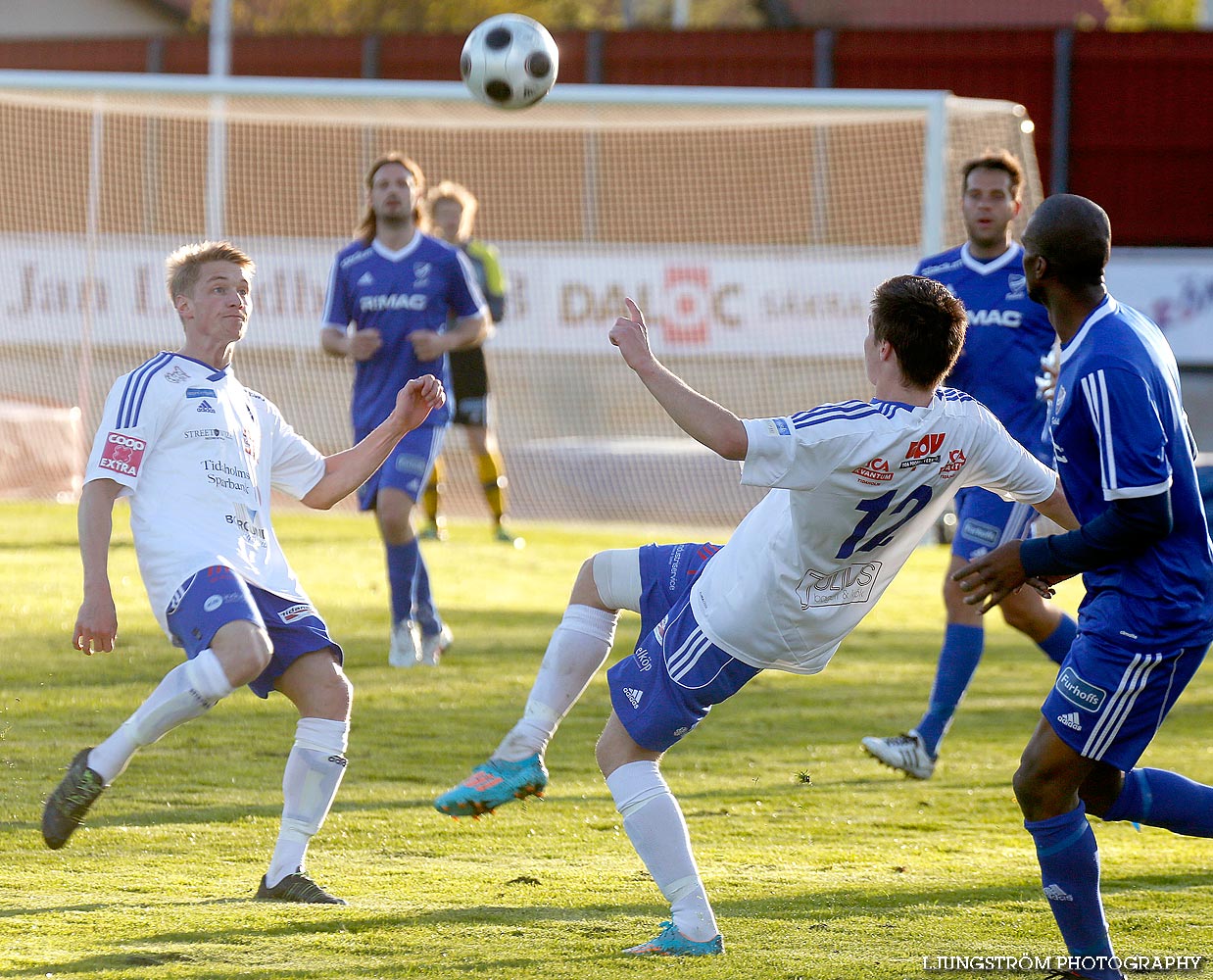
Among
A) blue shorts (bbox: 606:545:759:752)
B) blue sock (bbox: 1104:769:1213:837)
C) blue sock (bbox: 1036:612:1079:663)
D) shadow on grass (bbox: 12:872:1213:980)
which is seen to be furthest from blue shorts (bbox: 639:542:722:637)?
blue sock (bbox: 1036:612:1079:663)

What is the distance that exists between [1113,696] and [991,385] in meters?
2.83

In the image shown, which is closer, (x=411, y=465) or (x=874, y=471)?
(x=874, y=471)

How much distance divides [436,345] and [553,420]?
25.9 ft

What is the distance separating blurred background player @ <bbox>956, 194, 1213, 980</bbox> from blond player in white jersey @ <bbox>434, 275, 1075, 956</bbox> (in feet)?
0.75

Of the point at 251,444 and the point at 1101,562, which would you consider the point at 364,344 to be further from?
the point at 1101,562

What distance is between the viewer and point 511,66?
25.2ft

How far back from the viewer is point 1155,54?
20219 mm

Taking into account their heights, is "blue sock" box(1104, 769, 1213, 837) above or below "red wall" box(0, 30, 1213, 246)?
below

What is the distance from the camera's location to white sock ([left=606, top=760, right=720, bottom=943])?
3.67 metres

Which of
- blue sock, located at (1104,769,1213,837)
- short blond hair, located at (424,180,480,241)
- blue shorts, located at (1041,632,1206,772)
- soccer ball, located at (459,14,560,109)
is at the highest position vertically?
soccer ball, located at (459,14,560,109)

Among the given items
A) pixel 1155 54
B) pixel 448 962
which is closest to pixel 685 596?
pixel 448 962

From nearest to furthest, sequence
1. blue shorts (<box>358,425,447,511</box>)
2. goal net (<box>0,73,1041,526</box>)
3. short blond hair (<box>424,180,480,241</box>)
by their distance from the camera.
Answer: blue shorts (<box>358,425,447,511</box>), short blond hair (<box>424,180,480,241</box>), goal net (<box>0,73,1041,526</box>)

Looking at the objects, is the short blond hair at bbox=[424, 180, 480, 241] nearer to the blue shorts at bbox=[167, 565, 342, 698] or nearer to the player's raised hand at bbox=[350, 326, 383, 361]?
the player's raised hand at bbox=[350, 326, 383, 361]

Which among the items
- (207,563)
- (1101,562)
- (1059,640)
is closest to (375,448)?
(207,563)
